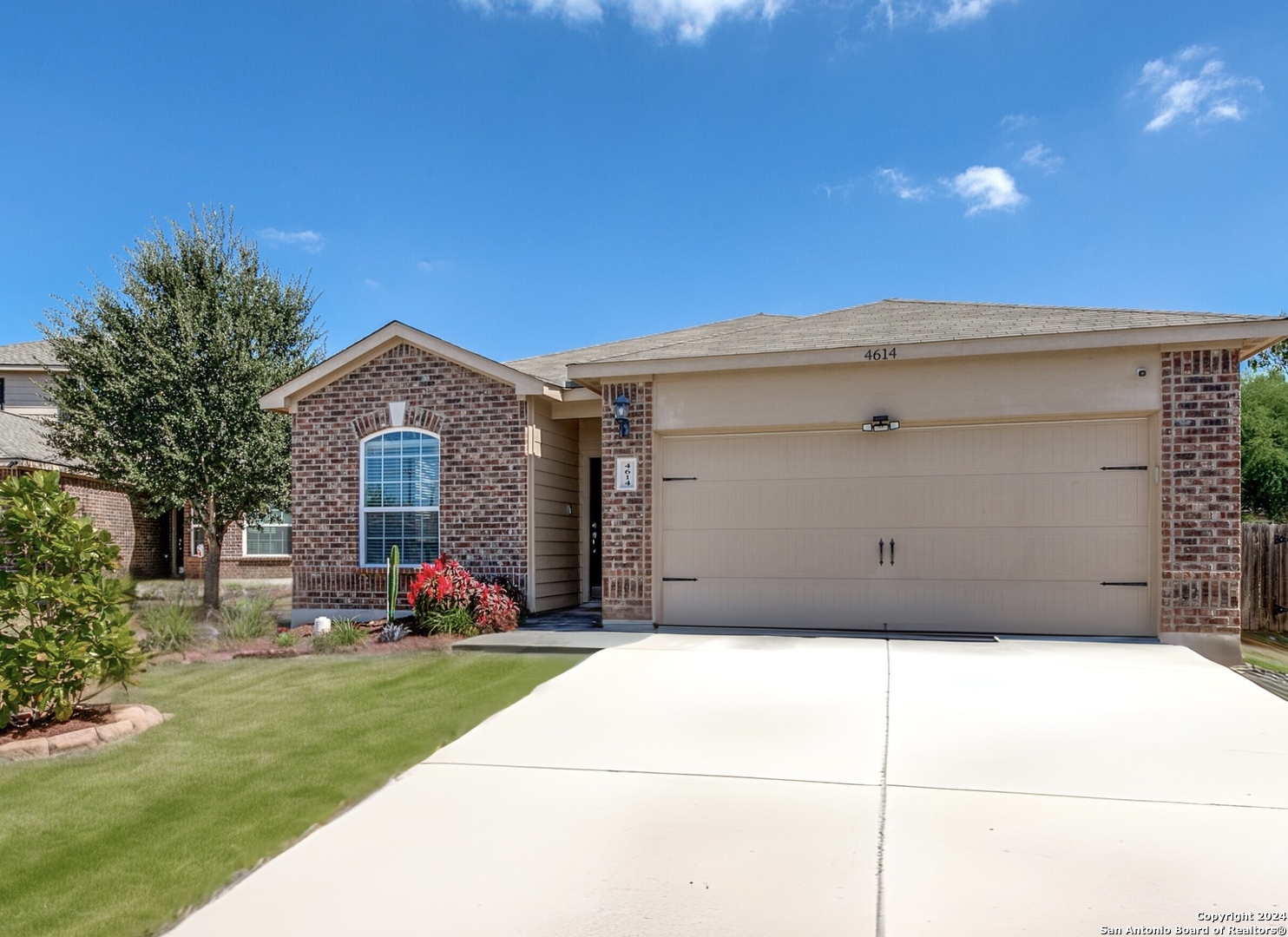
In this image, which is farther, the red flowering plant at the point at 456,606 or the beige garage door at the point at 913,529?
the red flowering plant at the point at 456,606

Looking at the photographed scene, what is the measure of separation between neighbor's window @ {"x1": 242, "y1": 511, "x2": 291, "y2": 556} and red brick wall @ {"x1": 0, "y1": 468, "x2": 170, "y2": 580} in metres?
2.31

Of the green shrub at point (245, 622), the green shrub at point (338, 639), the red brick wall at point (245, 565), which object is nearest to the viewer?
the green shrub at point (338, 639)

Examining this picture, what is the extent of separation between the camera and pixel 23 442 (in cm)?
1927

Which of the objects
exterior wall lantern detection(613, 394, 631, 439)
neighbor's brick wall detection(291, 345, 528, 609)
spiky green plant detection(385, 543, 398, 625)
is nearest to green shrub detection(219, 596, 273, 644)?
neighbor's brick wall detection(291, 345, 528, 609)

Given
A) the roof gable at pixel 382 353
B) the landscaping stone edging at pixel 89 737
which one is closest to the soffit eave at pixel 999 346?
the roof gable at pixel 382 353

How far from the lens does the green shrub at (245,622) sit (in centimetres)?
1082

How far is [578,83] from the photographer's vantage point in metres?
15.2

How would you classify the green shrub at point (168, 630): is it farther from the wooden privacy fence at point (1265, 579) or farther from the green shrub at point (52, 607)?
the wooden privacy fence at point (1265, 579)

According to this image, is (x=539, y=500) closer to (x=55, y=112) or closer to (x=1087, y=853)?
(x=1087, y=853)

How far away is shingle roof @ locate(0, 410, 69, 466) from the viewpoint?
17.9 metres

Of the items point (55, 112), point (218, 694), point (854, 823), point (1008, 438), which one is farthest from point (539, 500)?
point (55, 112)

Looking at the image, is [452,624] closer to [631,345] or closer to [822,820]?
[631,345]

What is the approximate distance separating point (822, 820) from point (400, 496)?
29.7 ft

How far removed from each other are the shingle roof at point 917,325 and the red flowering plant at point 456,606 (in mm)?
3298
